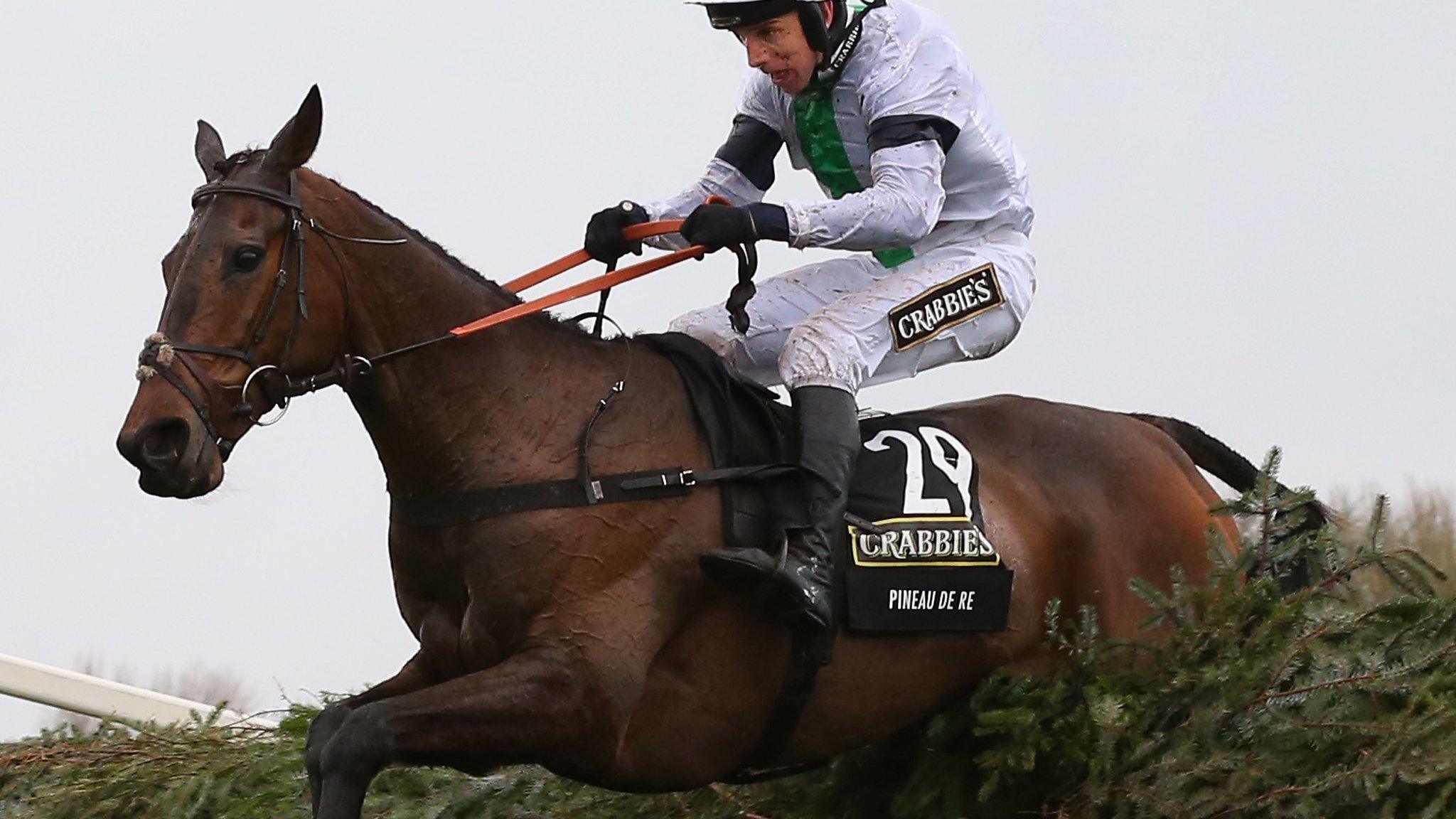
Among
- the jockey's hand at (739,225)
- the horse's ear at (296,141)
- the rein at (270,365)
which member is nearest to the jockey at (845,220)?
the jockey's hand at (739,225)

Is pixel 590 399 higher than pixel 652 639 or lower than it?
higher

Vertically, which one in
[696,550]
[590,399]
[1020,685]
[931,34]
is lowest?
[1020,685]

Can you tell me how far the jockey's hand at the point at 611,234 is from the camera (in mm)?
4934

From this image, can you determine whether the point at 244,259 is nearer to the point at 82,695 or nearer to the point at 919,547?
the point at 919,547

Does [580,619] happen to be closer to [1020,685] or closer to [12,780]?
[1020,685]

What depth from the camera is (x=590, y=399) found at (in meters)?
4.52

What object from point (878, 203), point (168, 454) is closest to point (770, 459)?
point (878, 203)

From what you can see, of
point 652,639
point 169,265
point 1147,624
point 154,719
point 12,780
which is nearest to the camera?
point 169,265

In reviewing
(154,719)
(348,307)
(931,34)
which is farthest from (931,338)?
(154,719)

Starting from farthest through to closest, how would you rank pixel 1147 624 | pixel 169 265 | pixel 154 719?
pixel 154 719
pixel 1147 624
pixel 169 265

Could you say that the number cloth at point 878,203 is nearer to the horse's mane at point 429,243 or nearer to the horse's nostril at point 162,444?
the horse's mane at point 429,243

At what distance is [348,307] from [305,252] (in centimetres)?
18

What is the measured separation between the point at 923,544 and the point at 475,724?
124 centimetres

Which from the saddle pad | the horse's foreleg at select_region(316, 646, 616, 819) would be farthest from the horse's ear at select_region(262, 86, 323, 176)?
the saddle pad
